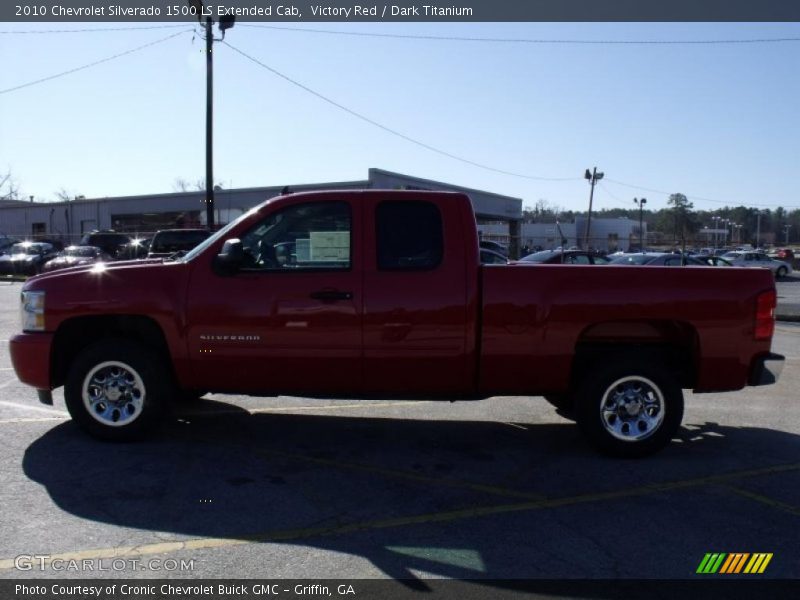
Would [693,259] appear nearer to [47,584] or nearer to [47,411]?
[47,411]

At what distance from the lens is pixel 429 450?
6.07m

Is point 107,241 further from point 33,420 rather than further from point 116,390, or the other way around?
point 116,390

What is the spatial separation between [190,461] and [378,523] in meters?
1.87

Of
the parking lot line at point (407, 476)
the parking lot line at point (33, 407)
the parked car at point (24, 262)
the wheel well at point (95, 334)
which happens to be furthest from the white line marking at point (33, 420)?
the parked car at point (24, 262)

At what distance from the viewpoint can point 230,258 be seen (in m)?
5.55

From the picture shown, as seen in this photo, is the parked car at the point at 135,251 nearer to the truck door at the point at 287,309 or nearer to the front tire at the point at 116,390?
the front tire at the point at 116,390

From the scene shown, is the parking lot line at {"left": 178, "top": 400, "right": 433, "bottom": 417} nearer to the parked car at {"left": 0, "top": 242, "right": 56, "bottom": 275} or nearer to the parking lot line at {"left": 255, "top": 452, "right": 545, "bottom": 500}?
the parking lot line at {"left": 255, "top": 452, "right": 545, "bottom": 500}

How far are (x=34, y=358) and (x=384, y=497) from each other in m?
3.13

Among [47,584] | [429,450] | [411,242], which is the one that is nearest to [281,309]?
[411,242]

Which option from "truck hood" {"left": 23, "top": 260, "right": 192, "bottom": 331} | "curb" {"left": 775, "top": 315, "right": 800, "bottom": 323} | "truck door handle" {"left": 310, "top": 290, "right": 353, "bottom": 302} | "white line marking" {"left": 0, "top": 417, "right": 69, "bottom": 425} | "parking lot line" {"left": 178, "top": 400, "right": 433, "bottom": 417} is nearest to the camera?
"truck door handle" {"left": 310, "top": 290, "right": 353, "bottom": 302}

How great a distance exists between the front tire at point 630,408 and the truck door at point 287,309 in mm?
1888

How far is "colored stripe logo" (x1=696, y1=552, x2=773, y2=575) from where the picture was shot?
3.94 metres

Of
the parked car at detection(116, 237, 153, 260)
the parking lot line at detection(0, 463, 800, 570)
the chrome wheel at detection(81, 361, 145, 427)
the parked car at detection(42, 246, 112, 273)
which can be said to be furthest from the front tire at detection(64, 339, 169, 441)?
the parked car at detection(42, 246, 112, 273)

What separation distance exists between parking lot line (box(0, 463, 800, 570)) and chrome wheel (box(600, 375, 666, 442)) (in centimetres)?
58
